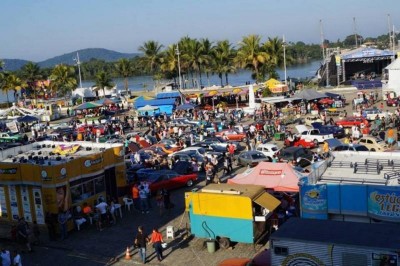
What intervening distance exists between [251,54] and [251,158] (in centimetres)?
4635

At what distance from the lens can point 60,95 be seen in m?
96.2

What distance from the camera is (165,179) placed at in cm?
2480

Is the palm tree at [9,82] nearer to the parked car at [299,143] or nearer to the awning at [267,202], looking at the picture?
the parked car at [299,143]

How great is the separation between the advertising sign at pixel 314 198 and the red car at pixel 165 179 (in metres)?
10.3

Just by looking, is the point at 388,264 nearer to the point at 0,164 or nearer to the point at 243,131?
the point at 0,164

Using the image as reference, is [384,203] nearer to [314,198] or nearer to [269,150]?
[314,198]

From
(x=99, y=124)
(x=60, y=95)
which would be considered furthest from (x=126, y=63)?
(x=99, y=124)

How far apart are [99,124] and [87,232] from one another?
101ft

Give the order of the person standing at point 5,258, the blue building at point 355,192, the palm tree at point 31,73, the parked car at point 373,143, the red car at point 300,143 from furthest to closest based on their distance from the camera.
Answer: the palm tree at point 31,73 < the red car at point 300,143 < the parked car at point 373,143 < the person standing at point 5,258 < the blue building at point 355,192

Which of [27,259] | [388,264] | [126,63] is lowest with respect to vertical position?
[27,259]

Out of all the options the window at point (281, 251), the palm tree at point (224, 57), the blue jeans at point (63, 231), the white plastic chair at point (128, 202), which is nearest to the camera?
the window at point (281, 251)

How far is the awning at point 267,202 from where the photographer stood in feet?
53.8

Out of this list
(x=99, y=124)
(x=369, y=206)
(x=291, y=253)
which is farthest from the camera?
(x=99, y=124)

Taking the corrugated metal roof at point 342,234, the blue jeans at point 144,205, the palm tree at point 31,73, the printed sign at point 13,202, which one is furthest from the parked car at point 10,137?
the palm tree at point 31,73
